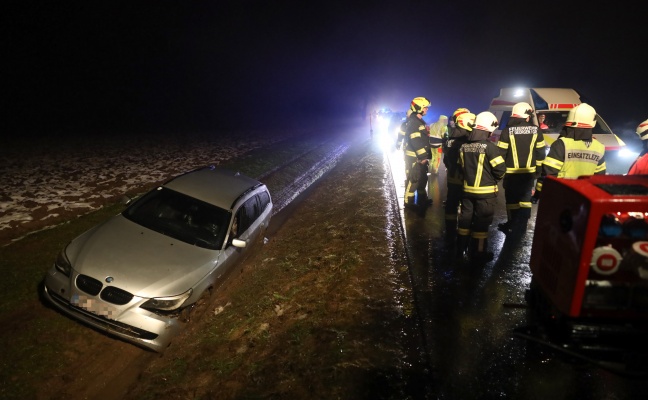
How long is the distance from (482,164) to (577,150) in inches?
50.6

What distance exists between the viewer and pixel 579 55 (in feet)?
95.8

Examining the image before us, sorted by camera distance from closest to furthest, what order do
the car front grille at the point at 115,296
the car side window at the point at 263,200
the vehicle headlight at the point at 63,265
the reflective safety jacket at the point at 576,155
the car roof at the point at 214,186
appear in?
the car front grille at the point at 115,296
the vehicle headlight at the point at 63,265
the reflective safety jacket at the point at 576,155
the car roof at the point at 214,186
the car side window at the point at 263,200

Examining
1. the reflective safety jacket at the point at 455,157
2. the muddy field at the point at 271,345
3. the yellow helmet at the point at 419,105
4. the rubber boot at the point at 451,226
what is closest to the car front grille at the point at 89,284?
the muddy field at the point at 271,345

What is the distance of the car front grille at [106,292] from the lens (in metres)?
3.72

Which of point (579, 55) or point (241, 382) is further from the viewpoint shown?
point (579, 55)

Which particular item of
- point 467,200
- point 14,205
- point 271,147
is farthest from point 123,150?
point 467,200

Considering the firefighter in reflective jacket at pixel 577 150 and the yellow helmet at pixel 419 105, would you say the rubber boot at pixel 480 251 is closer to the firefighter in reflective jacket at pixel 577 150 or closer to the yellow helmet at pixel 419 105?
the firefighter in reflective jacket at pixel 577 150

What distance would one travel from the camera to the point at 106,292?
375 centimetres

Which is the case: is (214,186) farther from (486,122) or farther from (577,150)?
(577,150)

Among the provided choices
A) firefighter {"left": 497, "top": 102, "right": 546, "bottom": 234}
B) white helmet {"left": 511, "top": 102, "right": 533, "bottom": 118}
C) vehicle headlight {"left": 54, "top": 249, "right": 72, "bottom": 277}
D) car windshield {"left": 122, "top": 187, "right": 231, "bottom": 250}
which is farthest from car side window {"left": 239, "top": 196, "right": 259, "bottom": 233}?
white helmet {"left": 511, "top": 102, "right": 533, "bottom": 118}

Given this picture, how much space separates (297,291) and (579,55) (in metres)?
34.6

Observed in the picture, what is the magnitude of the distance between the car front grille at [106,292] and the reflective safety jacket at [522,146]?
18.7 feet

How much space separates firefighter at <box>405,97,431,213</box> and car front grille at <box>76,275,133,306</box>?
19.3 ft

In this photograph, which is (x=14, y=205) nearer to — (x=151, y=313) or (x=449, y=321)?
(x=151, y=313)
